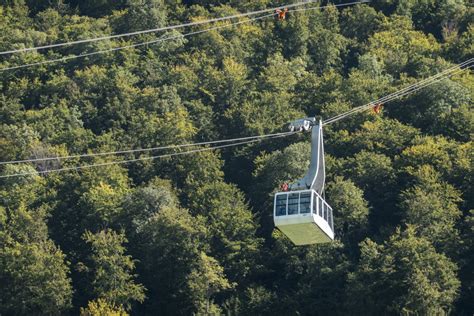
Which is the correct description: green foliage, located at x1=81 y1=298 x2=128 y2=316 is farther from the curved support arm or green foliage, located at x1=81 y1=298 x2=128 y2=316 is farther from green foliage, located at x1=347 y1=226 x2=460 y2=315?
the curved support arm

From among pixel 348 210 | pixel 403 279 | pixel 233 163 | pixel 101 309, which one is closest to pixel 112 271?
pixel 101 309

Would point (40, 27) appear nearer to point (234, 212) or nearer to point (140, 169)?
point (140, 169)

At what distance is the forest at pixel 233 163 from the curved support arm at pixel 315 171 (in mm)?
16454

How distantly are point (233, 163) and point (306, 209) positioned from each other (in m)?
39.5

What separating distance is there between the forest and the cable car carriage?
665 inches

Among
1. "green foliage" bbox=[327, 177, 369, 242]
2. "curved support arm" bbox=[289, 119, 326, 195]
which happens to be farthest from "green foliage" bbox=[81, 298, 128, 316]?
"curved support arm" bbox=[289, 119, 326, 195]

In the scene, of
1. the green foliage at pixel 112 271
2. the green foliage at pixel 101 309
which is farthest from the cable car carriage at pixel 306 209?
the green foliage at pixel 112 271

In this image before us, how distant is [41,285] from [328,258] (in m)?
18.1

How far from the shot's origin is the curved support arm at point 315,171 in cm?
6253

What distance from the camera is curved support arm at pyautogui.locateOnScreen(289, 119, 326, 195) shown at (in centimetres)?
6253

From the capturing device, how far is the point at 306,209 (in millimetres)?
59375

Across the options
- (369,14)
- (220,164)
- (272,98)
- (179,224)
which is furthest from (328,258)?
(369,14)

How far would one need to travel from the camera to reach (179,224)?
85062 mm

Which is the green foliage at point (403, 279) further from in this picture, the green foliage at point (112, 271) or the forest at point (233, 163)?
the green foliage at point (112, 271)
